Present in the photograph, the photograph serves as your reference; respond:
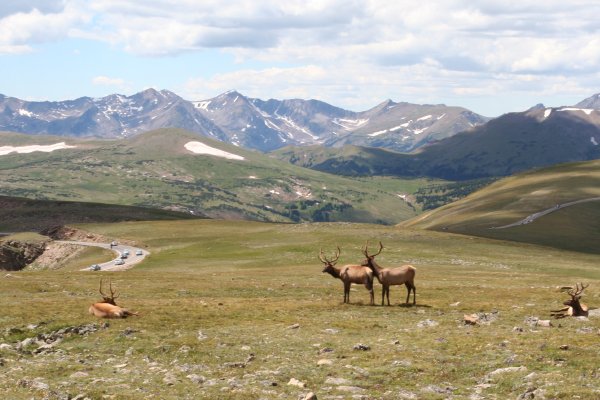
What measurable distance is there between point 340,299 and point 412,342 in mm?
17245

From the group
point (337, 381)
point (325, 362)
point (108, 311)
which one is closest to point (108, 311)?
point (108, 311)

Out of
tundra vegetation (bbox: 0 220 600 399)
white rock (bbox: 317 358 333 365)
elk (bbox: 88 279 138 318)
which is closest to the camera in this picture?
tundra vegetation (bbox: 0 220 600 399)

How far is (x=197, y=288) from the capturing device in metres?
53.8

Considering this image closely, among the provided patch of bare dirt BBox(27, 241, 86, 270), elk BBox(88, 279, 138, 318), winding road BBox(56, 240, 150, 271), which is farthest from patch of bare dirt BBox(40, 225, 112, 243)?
elk BBox(88, 279, 138, 318)

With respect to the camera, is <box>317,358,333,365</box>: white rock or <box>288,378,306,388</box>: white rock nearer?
<box>288,378,306,388</box>: white rock

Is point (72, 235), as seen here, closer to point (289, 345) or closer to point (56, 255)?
point (56, 255)

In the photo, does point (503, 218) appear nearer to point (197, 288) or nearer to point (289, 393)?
point (197, 288)

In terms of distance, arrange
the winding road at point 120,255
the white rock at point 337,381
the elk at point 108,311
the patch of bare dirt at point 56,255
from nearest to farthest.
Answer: the white rock at point 337,381
the elk at point 108,311
the winding road at point 120,255
the patch of bare dirt at point 56,255

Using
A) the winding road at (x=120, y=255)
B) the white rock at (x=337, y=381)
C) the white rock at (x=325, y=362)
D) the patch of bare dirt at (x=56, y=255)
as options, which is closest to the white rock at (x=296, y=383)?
the white rock at (x=337, y=381)

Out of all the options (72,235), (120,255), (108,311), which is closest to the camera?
(108,311)

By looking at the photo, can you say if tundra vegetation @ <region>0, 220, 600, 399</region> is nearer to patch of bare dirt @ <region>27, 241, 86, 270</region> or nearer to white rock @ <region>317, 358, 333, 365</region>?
white rock @ <region>317, 358, 333, 365</region>

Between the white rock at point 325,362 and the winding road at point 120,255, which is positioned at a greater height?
the white rock at point 325,362

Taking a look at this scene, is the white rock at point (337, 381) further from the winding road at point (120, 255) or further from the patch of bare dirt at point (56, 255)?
the patch of bare dirt at point (56, 255)

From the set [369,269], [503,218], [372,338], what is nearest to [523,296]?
[369,269]
